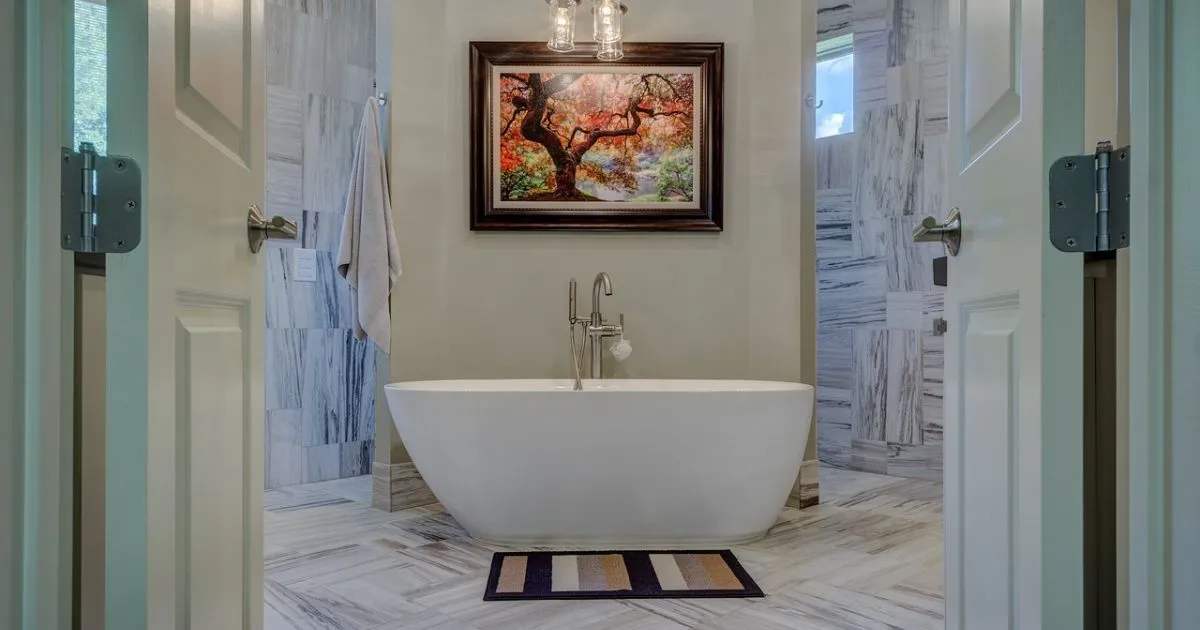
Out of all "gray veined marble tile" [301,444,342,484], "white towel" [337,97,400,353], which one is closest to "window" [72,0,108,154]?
"white towel" [337,97,400,353]

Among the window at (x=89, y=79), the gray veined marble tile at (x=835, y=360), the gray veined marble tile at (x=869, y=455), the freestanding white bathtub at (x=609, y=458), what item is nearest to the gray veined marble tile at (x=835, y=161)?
the gray veined marble tile at (x=835, y=360)

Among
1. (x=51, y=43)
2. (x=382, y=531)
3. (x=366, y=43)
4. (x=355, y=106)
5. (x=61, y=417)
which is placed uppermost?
(x=366, y=43)

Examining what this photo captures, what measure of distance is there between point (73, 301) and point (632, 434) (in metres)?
1.82

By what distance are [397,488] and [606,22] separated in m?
2.03

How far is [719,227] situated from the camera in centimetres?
320

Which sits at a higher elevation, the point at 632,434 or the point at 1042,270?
the point at 1042,270

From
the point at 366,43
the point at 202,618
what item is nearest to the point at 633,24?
the point at 366,43

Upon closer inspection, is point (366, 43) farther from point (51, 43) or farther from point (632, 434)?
point (51, 43)

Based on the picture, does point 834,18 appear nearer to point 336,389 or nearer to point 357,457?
point 336,389

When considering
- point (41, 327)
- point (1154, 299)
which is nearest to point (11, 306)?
point (41, 327)

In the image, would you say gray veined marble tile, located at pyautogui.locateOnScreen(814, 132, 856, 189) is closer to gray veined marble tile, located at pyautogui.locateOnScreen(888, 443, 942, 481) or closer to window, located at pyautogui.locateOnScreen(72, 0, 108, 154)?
gray veined marble tile, located at pyautogui.locateOnScreen(888, 443, 942, 481)

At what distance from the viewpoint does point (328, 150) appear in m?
3.64

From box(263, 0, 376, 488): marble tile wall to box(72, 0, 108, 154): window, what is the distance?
2.85 m

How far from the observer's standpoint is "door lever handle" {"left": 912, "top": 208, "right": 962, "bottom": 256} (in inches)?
44.3
